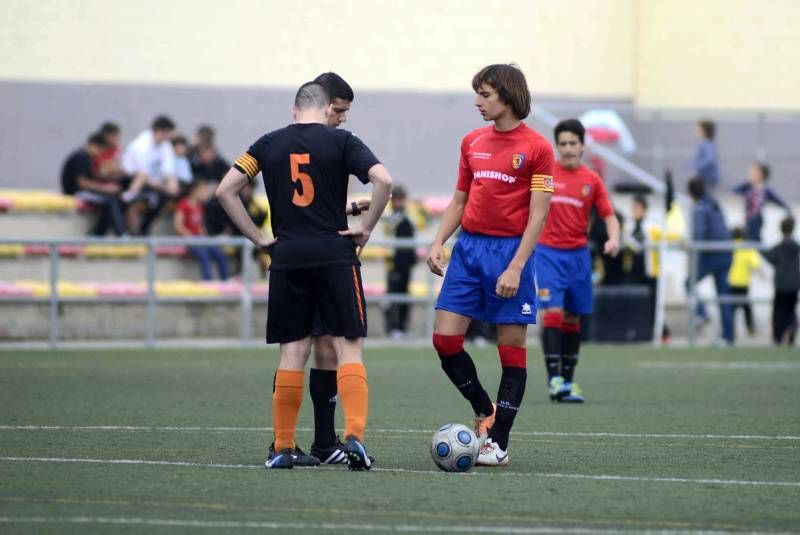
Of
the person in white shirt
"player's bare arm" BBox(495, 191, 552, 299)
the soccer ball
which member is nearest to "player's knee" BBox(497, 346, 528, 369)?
"player's bare arm" BBox(495, 191, 552, 299)

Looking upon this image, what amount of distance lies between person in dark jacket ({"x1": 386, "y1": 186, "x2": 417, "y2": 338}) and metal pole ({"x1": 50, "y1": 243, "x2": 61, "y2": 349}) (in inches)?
174

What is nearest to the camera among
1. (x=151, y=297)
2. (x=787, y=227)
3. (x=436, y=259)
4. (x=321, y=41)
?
(x=436, y=259)

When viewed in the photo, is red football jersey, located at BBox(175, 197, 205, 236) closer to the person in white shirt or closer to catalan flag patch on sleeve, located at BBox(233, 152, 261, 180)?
the person in white shirt

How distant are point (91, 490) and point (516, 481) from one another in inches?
82.3

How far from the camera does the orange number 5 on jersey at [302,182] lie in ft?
29.4

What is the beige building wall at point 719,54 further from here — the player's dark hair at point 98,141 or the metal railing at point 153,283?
the player's dark hair at point 98,141

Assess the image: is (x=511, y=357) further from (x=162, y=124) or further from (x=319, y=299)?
(x=162, y=124)

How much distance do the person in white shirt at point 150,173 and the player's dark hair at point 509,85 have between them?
14.9 meters

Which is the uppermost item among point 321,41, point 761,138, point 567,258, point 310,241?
point 321,41

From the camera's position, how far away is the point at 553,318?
14.2 meters

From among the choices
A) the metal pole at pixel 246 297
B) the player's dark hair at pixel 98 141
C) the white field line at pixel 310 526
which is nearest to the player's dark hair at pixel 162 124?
the player's dark hair at pixel 98 141

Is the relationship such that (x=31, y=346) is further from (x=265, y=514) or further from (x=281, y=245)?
(x=265, y=514)

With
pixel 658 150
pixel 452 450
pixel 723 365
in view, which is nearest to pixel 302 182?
pixel 452 450

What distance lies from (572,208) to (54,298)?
904 cm
